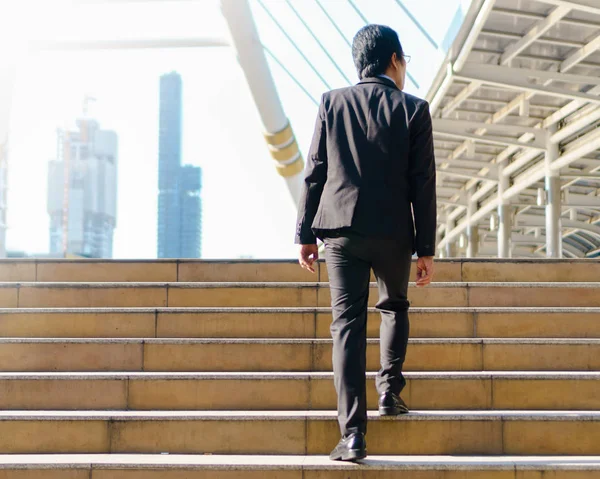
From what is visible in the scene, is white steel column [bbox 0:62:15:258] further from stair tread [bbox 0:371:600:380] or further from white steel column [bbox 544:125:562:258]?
white steel column [bbox 544:125:562:258]

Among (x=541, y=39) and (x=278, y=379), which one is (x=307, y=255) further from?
(x=541, y=39)

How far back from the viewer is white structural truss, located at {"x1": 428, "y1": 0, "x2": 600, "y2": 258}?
527 inches

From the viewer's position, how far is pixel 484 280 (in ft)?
19.8

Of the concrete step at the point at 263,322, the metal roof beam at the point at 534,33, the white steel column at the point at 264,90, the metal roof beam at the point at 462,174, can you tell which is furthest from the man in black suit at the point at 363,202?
the metal roof beam at the point at 462,174

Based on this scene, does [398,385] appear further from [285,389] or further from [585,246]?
[585,246]

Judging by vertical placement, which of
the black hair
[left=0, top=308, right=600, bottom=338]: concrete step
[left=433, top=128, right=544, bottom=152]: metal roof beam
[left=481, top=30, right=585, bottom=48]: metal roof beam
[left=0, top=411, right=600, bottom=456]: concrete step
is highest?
[left=481, top=30, right=585, bottom=48]: metal roof beam

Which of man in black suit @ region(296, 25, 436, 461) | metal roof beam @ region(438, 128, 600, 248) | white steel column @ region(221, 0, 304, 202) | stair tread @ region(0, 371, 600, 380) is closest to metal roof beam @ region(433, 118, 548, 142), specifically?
metal roof beam @ region(438, 128, 600, 248)

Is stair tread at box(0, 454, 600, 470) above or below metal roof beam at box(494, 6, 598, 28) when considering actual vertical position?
below

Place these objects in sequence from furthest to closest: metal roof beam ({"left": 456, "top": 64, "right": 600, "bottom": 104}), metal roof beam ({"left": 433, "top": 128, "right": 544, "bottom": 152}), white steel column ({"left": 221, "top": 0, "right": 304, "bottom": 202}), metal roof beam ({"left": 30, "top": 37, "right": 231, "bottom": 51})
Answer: metal roof beam ({"left": 433, "top": 128, "right": 544, "bottom": 152})
metal roof beam ({"left": 30, "top": 37, "right": 231, "bottom": 51})
white steel column ({"left": 221, "top": 0, "right": 304, "bottom": 202})
metal roof beam ({"left": 456, "top": 64, "right": 600, "bottom": 104})

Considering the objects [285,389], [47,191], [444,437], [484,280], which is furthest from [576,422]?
[47,191]

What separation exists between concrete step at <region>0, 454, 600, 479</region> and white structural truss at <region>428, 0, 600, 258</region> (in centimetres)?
882

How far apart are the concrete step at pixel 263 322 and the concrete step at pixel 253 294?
1.35ft

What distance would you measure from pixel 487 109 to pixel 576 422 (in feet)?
53.0

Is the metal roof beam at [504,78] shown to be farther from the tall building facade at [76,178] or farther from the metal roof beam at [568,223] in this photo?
the tall building facade at [76,178]
